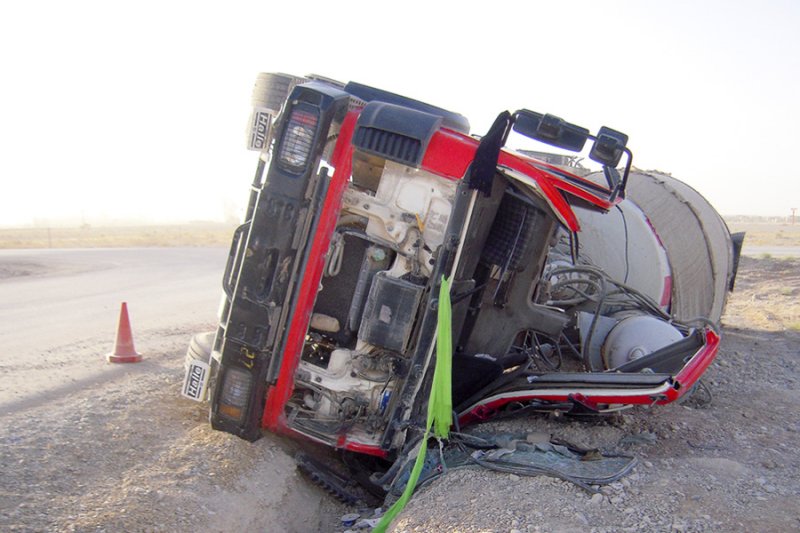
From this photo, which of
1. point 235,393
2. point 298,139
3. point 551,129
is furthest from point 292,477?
point 551,129

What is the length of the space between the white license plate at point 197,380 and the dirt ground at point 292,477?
28 cm

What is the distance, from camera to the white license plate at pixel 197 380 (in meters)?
4.53

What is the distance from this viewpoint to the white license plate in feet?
14.9

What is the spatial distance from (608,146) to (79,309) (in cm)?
816

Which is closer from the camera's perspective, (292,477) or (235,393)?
(235,393)

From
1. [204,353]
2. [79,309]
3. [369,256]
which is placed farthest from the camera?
[79,309]

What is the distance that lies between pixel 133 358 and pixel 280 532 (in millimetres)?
3331

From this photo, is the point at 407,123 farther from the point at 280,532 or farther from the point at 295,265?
the point at 280,532

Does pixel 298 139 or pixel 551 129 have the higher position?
pixel 551 129

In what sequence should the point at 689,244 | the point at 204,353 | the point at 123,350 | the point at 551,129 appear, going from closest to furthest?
the point at 551,129 < the point at 204,353 < the point at 123,350 < the point at 689,244

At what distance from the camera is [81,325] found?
28.6 feet

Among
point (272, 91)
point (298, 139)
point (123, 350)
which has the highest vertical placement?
point (272, 91)

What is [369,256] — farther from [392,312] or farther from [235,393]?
[235,393]

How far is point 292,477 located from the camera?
4473mm
